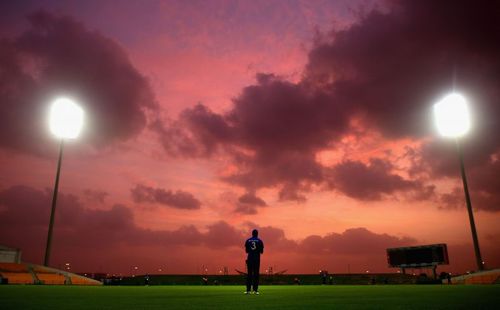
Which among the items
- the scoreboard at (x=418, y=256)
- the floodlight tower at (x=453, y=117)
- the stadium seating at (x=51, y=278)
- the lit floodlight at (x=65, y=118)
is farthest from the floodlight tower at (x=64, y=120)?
the scoreboard at (x=418, y=256)

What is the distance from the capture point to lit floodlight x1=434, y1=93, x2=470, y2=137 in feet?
117

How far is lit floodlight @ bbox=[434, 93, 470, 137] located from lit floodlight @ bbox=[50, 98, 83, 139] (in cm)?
4088

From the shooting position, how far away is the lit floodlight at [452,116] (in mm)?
35594

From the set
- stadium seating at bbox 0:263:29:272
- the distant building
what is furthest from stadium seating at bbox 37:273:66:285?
the distant building

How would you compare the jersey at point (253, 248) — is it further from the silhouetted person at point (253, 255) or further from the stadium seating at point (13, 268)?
the stadium seating at point (13, 268)

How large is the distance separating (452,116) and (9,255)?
76.2 meters

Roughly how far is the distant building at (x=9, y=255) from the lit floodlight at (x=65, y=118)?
3928 centimetres

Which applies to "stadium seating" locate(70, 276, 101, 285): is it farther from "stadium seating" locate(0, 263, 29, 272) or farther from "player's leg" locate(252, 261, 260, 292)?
"player's leg" locate(252, 261, 260, 292)

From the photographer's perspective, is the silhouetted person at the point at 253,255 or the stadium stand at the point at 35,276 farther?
Answer: the stadium stand at the point at 35,276

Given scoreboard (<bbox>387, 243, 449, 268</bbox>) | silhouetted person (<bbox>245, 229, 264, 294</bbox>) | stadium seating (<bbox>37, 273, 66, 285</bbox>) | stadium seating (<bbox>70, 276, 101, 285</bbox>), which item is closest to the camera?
silhouetted person (<bbox>245, 229, 264, 294</bbox>)

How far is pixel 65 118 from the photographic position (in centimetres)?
4259

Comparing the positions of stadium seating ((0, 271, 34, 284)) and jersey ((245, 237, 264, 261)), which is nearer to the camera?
jersey ((245, 237, 264, 261))

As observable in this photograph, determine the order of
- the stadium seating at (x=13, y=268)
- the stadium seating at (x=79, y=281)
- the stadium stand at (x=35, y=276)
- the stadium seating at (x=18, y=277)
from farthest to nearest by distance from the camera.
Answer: the stadium seating at (x=79, y=281), the stadium seating at (x=13, y=268), the stadium stand at (x=35, y=276), the stadium seating at (x=18, y=277)

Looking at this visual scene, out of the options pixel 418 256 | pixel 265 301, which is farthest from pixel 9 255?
pixel 265 301
